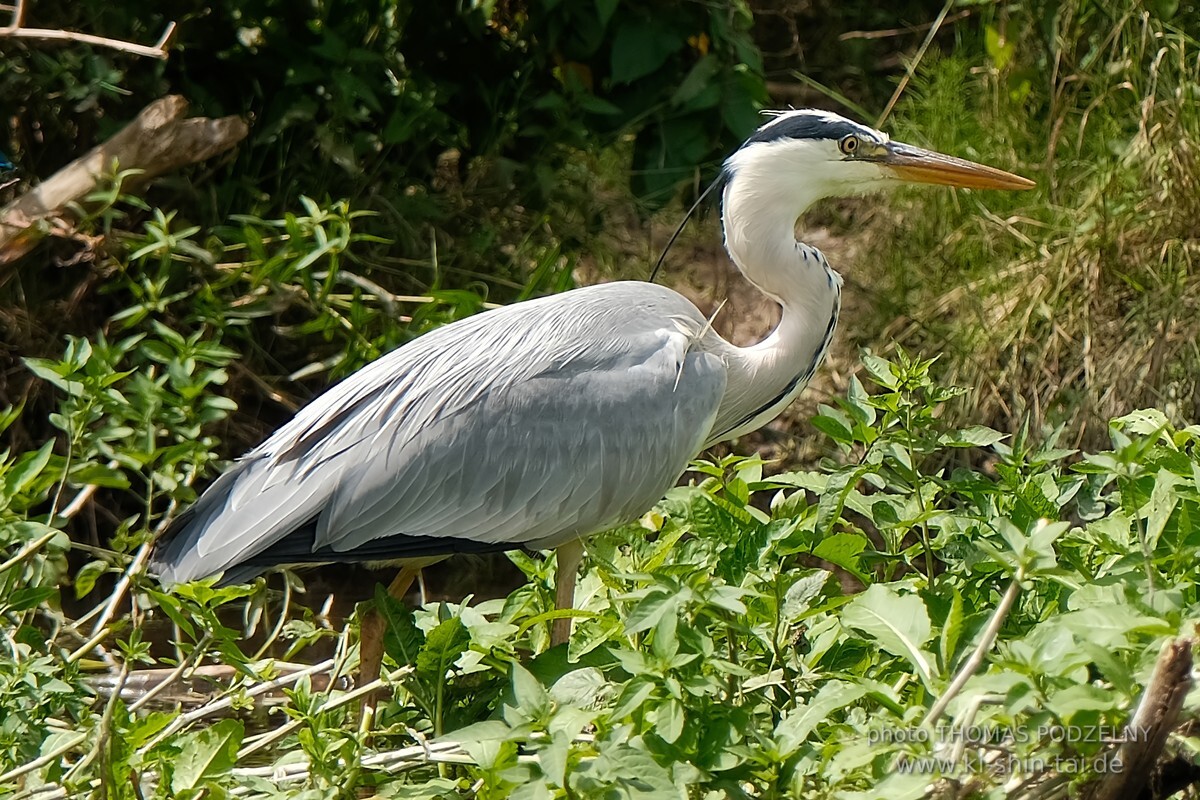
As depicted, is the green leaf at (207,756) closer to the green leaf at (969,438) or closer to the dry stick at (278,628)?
the dry stick at (278,628)

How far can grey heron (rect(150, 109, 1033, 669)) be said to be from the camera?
3139 millimetres

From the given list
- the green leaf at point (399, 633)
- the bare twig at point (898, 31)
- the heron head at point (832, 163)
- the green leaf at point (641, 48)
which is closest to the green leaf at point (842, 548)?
the green leaf at point (399, 633)

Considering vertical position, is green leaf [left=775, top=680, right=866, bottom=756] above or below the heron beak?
below

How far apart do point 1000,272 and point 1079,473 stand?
2736 mm

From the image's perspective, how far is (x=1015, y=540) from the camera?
2.06 metres

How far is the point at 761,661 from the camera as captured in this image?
8.77 feet

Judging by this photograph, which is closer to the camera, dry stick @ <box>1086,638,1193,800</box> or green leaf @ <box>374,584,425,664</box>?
dry stick @ <box>1086,638,1193,800</box>

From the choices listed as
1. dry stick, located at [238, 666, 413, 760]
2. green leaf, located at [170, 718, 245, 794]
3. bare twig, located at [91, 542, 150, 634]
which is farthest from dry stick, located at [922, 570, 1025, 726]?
bare twig, located at [91, 542, 150, 634]

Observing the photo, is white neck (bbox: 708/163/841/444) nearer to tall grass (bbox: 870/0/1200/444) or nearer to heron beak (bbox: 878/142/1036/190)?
heron beak (bbox: 878/142/1036/190)

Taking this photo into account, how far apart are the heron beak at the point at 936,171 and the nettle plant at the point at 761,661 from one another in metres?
0.95

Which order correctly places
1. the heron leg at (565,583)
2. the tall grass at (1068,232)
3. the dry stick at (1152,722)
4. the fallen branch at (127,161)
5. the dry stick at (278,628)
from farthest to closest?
1. the tall grass at (1068,232)
2. the fallen branch at (127,161)
3. the dry stick at (278,628)
4. the heron leg at (565,583)
5. the dry stick at (1152,722)

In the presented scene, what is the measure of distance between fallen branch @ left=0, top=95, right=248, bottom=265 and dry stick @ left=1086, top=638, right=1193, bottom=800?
11.0 ft

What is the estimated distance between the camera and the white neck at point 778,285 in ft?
11.8

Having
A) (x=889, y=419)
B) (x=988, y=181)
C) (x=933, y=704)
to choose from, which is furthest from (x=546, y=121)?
(x=933, y=704)
